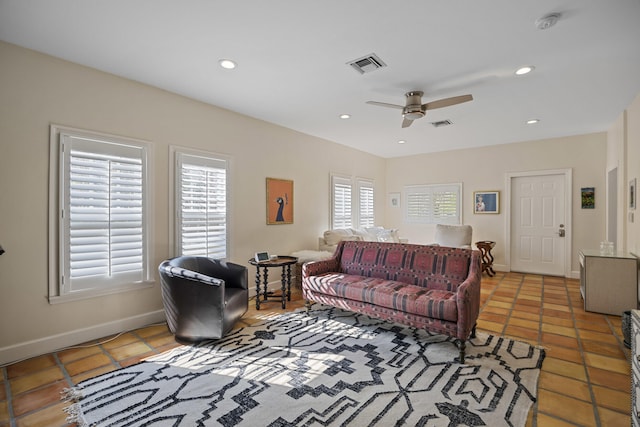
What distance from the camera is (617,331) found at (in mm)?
3230

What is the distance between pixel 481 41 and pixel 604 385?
9.37ft

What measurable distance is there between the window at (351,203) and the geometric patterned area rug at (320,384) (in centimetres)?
Answer: 335

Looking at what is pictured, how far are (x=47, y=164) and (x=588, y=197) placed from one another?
793 centimetres

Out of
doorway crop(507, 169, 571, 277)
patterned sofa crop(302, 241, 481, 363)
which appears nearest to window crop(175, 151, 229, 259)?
patterned sofa crop(302, 241, 481, 363)

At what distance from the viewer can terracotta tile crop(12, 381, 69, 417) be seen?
202 cm

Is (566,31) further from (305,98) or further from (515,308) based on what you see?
(515,308)

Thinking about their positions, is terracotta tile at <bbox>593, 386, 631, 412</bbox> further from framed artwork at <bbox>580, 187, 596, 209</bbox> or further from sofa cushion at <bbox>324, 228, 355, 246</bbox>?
framed artwork at <bbox>580, 187, 596, 209</bbox>

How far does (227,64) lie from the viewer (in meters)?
2.97

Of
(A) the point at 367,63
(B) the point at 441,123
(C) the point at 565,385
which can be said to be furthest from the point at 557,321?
(A) the point at 367,63

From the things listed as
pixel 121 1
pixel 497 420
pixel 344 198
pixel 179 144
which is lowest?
pixel 497 420

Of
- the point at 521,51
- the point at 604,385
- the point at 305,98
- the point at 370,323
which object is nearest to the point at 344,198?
the point at 305,98

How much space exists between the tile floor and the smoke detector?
2.71 metres

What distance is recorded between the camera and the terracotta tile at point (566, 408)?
1.90m

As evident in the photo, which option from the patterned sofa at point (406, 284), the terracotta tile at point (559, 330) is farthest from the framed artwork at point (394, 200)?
the terracotta tile at point (559, 330)
